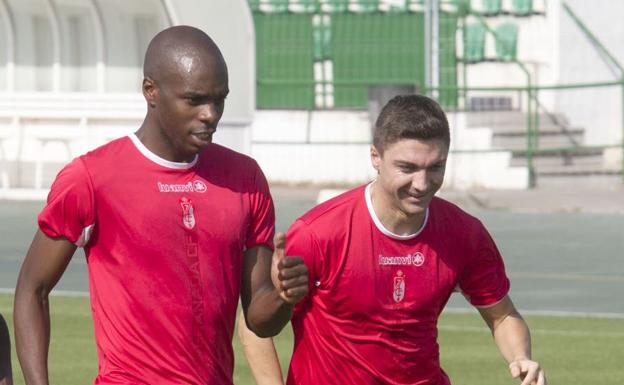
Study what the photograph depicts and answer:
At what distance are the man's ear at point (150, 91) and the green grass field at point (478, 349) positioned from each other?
5.08 meters

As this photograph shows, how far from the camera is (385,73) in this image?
30.8m

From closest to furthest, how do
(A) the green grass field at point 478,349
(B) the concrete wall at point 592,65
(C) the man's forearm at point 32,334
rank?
1. (C) the man's forearm at point 32,334
2. (A) the green grass field at point 478,349
3. (B) the concrete wall at point 592,65

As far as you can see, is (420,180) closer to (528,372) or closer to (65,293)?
(528,372)

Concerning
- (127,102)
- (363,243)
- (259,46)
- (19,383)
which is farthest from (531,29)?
(363,243)

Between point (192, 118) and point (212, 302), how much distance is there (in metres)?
0.63

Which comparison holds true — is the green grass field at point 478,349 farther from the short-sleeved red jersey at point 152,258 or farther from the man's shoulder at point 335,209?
the short-sleeved red jersey at point 152,258

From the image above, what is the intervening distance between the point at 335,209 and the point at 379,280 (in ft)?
1.01

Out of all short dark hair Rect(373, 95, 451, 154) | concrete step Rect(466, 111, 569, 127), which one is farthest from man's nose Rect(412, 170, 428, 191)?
concrete step Rect(466, 111, 569, 127)

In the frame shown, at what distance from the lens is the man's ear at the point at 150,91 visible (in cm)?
589

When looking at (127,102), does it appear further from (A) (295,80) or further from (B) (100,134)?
(A) (295,80)

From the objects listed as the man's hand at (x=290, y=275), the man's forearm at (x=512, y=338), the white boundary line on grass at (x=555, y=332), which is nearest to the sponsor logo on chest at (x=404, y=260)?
the man's forearm at (x=512, y=338)

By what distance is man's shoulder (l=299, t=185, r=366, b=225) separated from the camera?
6453 mm

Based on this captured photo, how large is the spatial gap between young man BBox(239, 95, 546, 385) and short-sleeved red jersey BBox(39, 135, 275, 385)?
54 centimetres

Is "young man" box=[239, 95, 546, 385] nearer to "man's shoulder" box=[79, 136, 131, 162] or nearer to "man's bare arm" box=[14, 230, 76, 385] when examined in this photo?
"man's shoulder" box=[79, 136, 131, 162]
